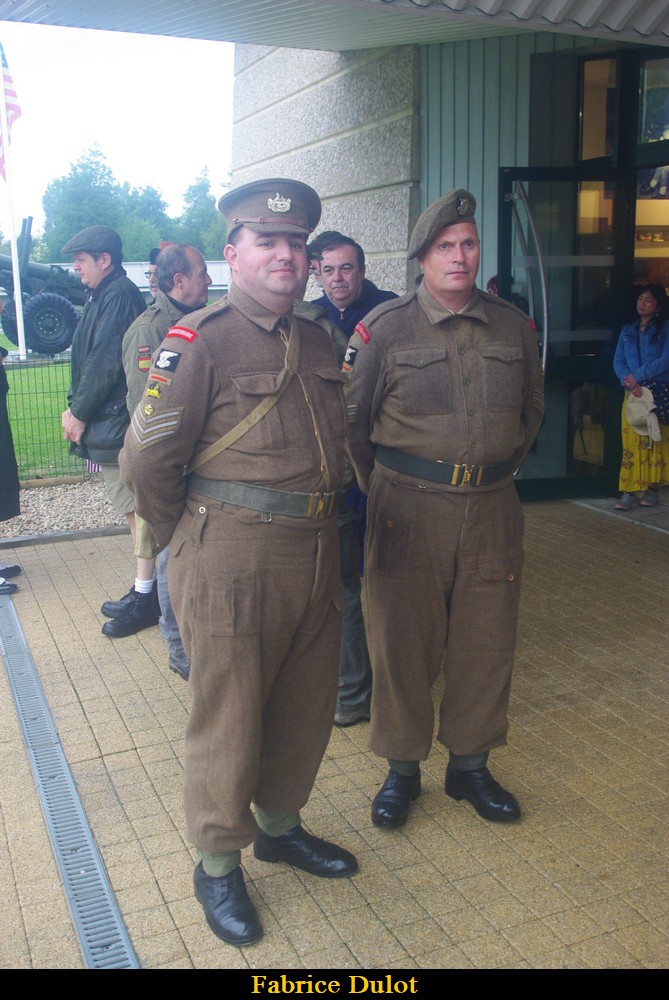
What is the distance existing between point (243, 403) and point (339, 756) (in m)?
1.78

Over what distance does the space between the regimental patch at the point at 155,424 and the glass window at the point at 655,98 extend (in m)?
5.93

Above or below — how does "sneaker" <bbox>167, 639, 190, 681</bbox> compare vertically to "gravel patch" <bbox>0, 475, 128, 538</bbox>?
below

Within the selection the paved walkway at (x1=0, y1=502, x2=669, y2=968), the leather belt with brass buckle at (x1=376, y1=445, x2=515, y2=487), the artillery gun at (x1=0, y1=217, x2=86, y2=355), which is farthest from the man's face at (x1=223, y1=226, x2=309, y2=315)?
the artillery gun at (x1=0, y1=217, x2=86, y2=355)

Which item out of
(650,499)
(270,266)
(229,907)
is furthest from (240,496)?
(650,499)

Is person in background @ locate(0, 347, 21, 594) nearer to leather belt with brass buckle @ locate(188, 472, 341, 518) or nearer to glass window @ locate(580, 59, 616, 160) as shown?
leather belt with brass buckle @ locate(188, 472, 341, 518)

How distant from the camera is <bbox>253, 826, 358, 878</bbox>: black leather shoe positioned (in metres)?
2.97

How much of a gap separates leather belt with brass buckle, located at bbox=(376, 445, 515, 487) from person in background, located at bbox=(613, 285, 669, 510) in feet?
15.0

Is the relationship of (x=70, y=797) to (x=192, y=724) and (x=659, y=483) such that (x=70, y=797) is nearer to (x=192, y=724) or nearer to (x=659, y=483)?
(x=192, y=724)

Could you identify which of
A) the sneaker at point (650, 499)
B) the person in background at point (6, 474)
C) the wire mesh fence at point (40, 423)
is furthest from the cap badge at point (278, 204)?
the wire mesh fence at point (40, 423)

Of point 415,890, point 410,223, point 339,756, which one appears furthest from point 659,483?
point 415,890

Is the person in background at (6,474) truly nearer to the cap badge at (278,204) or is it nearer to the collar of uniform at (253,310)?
the collar of uniform at (253,310)

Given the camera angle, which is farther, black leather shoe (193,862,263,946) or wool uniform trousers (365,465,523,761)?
wool uniform trousers (365,465,523,761)

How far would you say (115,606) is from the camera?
5.40m

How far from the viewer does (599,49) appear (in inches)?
279
